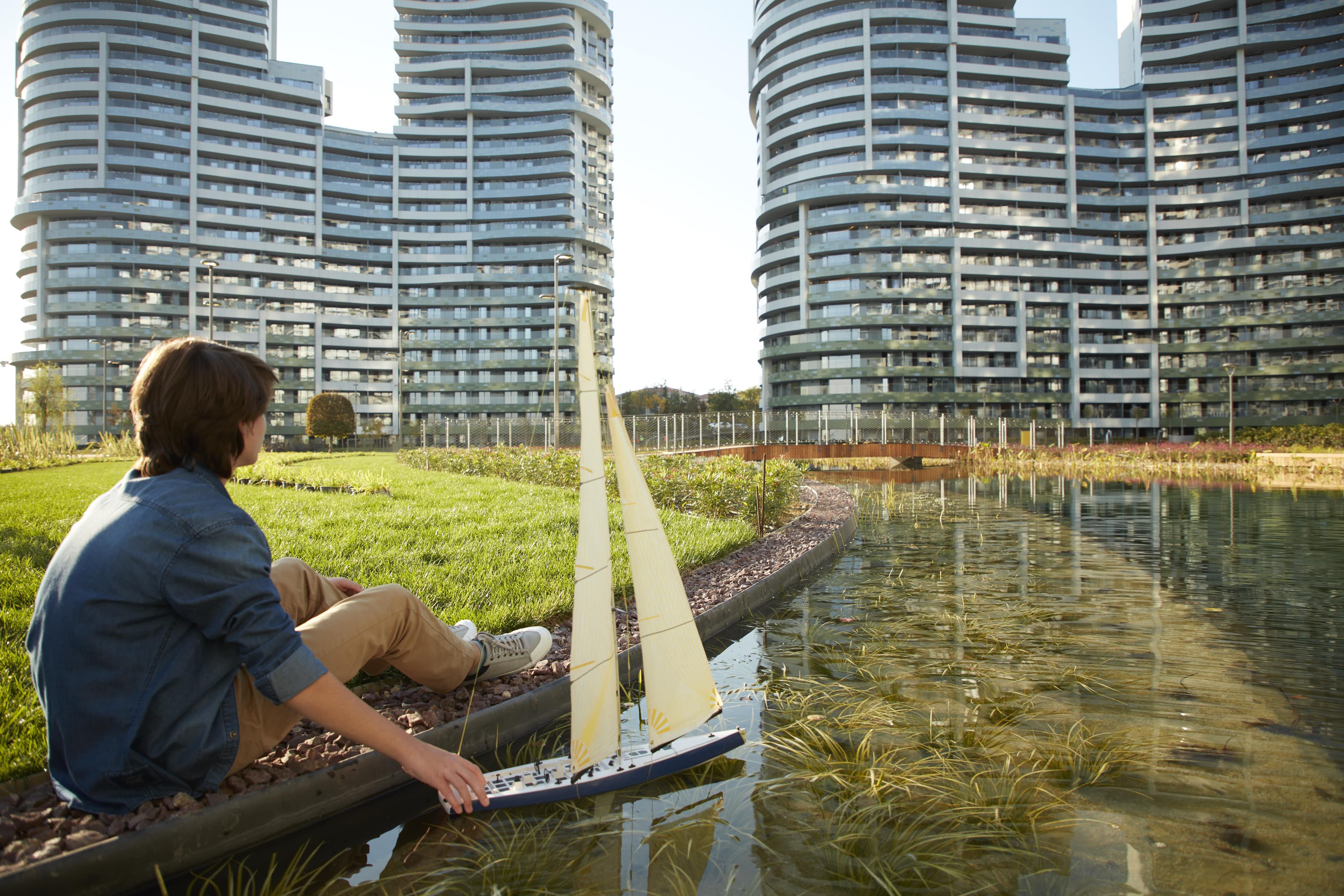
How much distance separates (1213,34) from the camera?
66750mm

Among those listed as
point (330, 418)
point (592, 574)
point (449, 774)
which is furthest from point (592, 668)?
point (330, 418)

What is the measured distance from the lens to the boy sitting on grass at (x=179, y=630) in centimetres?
207

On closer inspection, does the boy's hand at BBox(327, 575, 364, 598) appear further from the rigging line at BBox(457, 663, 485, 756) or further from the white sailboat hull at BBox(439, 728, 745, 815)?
the white sailboat hull at BBox(439, 728, 745, 815)

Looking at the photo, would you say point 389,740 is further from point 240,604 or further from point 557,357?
point 557,357

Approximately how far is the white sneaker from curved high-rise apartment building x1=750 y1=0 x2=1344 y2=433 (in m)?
59.5

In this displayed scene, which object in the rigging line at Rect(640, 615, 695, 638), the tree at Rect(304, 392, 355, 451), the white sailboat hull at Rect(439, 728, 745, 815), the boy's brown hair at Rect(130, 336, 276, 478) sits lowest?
the white sailboat hull at Rect(439, 728, 745, 815)

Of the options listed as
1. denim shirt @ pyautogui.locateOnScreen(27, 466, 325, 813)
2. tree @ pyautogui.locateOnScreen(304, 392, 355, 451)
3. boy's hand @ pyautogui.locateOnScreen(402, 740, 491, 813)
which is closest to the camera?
denim shirt @ pyautogui.locateOnScreen(27, 466, 325, 813)

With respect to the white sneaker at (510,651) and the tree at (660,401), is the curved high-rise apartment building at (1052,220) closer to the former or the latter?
the tree at (660,401)

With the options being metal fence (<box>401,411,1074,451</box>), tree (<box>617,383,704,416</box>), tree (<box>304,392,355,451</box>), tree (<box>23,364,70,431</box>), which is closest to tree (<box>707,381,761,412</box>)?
tree (<box>617,383,704,416</box>)

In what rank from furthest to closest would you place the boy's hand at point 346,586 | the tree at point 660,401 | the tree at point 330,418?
the tree at point 660,401 < the tree at point 330,418 < the boy's hand at point 346,586

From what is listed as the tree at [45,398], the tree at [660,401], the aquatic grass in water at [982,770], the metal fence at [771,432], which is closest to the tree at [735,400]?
the tree at [660,401]

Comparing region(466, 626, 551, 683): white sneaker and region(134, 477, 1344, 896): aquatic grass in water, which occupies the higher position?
region(466, 626, 551, 683): white sneaker

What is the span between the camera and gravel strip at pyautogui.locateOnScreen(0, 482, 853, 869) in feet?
7.82

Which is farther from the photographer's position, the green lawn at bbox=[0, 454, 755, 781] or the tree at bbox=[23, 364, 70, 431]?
the tree at bbox=[23, 364, 70, 431]
